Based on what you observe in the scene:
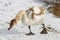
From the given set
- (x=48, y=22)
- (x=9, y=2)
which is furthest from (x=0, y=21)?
(x=9, y=2)

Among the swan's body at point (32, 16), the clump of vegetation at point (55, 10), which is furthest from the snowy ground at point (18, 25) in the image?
the swan's body at point (32, 16)

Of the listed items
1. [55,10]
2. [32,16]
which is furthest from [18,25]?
[55,10]

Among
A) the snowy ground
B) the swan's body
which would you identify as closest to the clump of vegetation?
the snowy ground

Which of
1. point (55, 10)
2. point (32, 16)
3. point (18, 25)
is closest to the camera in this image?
point (32, 16)

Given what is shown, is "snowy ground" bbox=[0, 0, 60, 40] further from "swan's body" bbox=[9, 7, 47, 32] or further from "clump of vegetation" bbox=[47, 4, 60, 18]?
"swan's body" bbox=[9, 7, 47, 32]

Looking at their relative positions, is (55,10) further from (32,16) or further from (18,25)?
(32,16)

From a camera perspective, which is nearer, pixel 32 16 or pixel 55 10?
pixel 32 16

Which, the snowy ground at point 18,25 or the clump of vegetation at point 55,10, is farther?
the clump of vegetation at point 55,10

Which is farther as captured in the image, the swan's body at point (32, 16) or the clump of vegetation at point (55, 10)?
the clump of vegetation at point (55, 10)

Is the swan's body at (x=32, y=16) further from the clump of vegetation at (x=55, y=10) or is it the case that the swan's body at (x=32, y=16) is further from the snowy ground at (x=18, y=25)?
the clump of vegetation at (x=55, y=10)

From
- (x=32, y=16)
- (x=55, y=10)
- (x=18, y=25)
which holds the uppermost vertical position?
(x=32, y=16)

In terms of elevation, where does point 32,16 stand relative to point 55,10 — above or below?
above

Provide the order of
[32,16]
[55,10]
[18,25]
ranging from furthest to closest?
[55,10], [18,25], [32,16]

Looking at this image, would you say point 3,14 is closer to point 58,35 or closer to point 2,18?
point 2,18
